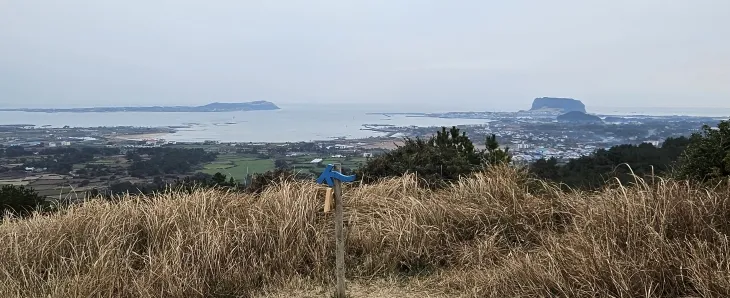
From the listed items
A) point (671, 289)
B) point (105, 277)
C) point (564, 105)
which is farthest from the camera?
point (564, 105)

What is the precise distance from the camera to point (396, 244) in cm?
481

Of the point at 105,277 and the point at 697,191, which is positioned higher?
the point at 697,191

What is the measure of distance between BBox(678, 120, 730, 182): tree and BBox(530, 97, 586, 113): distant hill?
194 feet

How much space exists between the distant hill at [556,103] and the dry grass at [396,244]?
2383 inches

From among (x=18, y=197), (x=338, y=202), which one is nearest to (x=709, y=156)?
(x=338, y=202)

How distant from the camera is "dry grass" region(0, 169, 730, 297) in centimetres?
337

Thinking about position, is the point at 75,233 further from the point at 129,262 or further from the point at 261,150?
the point at 261,150

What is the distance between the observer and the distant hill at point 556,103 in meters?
62.9

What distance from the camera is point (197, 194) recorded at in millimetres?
5672

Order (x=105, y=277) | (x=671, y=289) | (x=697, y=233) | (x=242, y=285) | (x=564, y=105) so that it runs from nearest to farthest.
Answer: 1. (x=671, y=289)
2. (x=697, y=233)
3. (x=105, y=277)
4. (x=242, y=285)
5. (x=564, y=105)

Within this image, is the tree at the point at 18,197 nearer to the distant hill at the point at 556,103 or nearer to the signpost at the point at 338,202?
the signpost at the point at 338,202

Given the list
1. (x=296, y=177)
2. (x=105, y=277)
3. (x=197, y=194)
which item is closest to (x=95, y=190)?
(x=197, y=194)

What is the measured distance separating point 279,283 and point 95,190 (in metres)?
3.72

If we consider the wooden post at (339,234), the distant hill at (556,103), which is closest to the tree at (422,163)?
the wooden post at (339,234)
